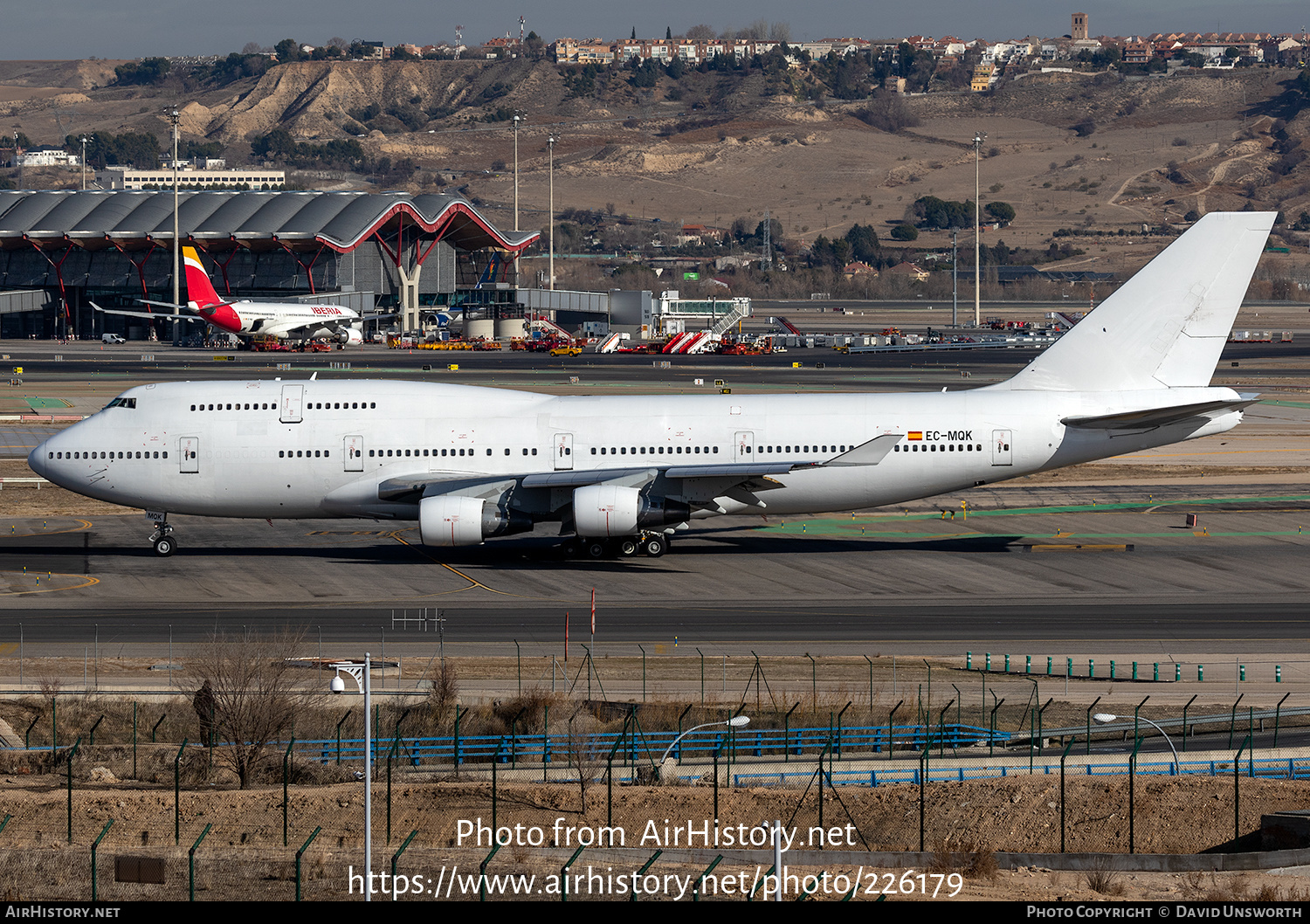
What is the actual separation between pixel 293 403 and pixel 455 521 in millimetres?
7935

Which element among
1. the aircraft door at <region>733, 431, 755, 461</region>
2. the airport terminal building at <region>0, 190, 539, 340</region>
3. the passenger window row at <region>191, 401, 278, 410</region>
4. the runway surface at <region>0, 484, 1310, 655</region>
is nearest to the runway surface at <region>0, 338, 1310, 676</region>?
the runway surface at <region>0, 484, 1310, 655</region>

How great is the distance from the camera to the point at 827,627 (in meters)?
44.4

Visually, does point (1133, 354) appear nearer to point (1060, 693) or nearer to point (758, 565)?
point (758, 565)

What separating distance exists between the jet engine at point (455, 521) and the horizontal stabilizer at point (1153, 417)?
66.0 feet

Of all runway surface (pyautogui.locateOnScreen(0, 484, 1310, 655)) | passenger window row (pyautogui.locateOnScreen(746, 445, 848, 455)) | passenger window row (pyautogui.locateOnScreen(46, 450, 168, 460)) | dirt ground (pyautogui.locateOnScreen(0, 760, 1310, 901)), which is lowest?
dirt ground (pyautogui.locateOnScreen(0, 760, 1310, 901))

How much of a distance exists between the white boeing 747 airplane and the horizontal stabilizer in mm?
120

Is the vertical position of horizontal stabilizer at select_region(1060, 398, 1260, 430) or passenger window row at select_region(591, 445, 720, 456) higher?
horizontal stabilizer at select_region(1060, 398, 1260, 430)

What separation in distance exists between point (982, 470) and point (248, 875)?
32.5m

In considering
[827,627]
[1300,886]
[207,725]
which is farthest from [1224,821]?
[207,725]

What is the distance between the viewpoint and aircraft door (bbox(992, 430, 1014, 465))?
52875 millimetres

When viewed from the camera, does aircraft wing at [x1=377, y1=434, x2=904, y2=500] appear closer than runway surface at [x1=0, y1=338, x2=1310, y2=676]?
No

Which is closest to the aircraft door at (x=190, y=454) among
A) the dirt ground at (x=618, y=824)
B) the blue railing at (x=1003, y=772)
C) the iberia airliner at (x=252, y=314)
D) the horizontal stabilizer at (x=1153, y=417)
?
the dirt ground at (x=618, y=824)

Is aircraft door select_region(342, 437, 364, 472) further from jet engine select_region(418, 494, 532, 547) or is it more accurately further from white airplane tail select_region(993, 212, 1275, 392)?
white airplane tail select_region(993, 212, 1275, 392)

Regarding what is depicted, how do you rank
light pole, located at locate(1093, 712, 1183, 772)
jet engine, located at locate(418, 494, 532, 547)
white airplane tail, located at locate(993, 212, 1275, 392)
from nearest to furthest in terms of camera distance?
light pole, located at locate(1093, 712, 1183, 772) < jet engine, located at locate(418, 494, 532, 547) < white airplane tail, located at locate(993, 212, 1275, 392)
